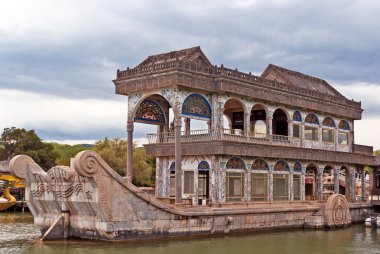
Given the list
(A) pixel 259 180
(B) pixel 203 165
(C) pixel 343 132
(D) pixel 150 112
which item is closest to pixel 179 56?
(D) pixel 150 112

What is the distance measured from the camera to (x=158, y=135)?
26.3m

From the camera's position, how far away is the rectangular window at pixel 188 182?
24920 millimetres

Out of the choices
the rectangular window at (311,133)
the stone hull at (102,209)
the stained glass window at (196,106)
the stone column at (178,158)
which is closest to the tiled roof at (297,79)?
the rectangular window at (311,133)

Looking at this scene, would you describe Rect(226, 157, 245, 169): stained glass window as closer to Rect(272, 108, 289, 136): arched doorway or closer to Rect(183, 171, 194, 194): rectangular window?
Rect(183, 171, 194, 194): rectangular window

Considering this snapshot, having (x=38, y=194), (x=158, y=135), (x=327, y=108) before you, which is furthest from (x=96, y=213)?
(x=327, y=108)

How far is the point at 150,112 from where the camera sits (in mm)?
26297

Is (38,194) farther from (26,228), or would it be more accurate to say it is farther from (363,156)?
(363,156)

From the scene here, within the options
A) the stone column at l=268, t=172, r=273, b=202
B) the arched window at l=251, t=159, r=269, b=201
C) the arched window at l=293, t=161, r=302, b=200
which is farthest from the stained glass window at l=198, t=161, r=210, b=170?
the arched window at l=293, t=161, r=302, b=200

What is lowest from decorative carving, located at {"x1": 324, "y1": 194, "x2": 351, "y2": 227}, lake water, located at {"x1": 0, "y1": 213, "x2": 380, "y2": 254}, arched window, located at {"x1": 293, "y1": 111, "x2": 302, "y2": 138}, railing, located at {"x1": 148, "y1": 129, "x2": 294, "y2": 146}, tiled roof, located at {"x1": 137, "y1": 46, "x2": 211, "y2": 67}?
lake water, located at {"x1": 0, "y1": 213, "x2": 380, "y2": 254}

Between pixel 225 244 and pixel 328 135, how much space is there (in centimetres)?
1292

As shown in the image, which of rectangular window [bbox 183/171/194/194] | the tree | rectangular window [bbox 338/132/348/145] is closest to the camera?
rectangular window [bbox 183/171/194/194]

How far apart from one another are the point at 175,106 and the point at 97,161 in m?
5.36

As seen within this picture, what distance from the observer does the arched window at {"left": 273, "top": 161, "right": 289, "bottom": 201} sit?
27125 mm

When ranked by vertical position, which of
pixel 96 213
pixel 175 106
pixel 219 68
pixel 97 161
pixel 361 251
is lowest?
pixel 361 251
